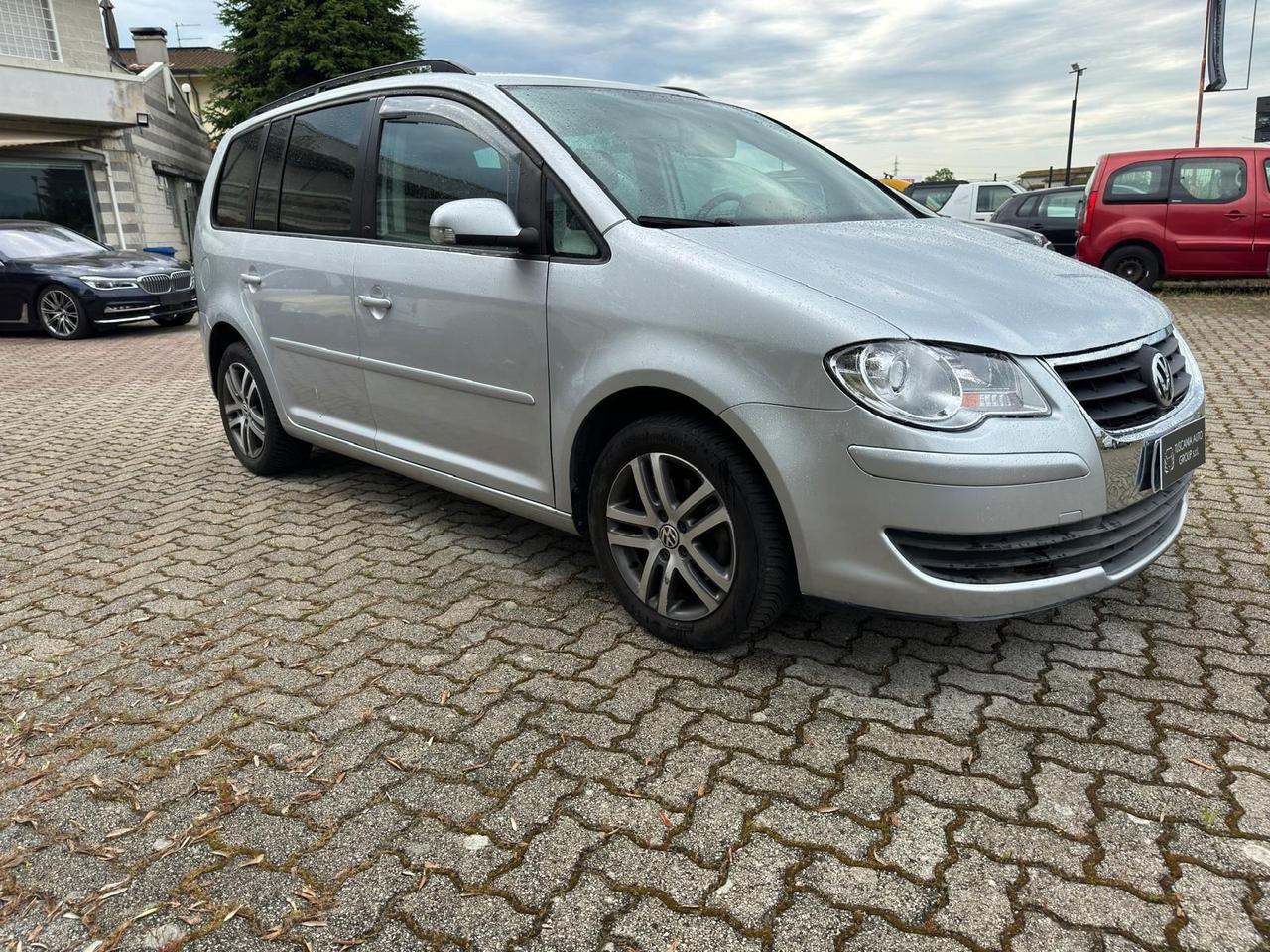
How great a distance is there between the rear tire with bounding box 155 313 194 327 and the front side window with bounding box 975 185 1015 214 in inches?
510

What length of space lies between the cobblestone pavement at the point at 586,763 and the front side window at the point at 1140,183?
935 cm

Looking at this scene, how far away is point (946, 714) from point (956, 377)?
93 centimetres

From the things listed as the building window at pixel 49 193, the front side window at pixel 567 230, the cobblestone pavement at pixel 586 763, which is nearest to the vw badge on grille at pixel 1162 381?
the cobblestone pavement at pixel 586 763

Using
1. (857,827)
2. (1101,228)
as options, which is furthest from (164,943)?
(1101,228)

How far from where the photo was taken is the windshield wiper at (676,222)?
2.95 m

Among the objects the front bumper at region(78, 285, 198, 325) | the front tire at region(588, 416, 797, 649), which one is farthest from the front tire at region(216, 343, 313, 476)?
the front bumper at region(78, 285, 198, 325)

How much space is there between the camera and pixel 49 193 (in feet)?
67.5

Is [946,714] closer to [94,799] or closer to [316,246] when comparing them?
[94,799]

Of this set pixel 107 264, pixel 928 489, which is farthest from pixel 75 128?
pixel 928 489

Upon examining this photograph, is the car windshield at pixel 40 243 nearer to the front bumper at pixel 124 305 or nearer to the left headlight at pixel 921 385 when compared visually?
the front bumper at pixel 124 305

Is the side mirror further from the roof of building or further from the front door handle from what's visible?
the roof of building

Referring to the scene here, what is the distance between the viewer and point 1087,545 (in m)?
2.58

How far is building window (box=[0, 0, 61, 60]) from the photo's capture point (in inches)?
786

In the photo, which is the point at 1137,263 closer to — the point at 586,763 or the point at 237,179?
the point at 237,179
